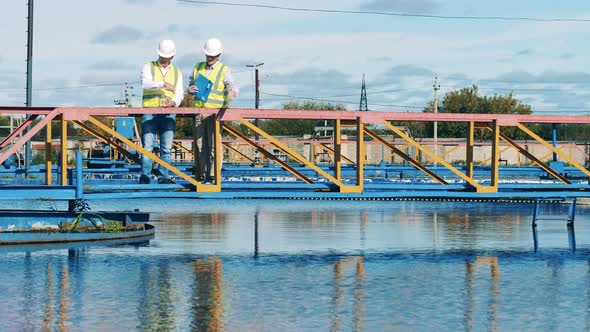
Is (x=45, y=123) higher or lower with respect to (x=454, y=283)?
higher

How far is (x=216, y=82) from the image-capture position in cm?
1784

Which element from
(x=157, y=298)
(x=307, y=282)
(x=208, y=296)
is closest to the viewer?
(x=157, y=298)

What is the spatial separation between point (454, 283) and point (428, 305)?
6.67 ft

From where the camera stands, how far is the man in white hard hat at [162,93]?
18156 mm

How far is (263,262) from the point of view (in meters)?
16.7

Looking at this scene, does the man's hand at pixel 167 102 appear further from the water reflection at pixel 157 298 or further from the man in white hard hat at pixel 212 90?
the water reflection at pixel 157 298

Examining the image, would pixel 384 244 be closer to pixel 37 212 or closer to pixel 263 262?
pixel 263 262

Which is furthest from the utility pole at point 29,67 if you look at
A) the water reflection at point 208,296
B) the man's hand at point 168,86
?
the water reflection at point 208,296

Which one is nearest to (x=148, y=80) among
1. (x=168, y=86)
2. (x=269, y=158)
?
(x=168, y=86)

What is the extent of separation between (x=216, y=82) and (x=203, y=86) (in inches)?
8.7

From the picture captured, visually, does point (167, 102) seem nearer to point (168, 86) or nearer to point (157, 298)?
point (168, 86)

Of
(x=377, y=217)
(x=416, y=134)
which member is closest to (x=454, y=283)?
(x=377, y=217)

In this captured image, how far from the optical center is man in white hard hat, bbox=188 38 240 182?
58.3 ft

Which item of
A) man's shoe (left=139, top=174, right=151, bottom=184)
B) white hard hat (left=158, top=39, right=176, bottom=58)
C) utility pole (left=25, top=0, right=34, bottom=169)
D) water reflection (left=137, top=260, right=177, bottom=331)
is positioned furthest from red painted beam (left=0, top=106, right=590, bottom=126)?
utility pole (left=25, top=0, right=34, bottom=169)
